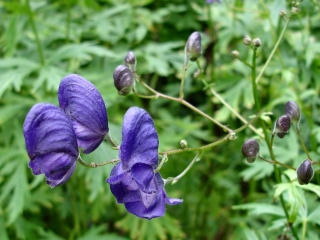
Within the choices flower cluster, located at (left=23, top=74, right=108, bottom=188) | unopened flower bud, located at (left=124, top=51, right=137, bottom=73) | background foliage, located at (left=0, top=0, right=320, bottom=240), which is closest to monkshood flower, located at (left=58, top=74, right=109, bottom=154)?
flower cluster, located at (left=23, top=74, right=108, bottom=188)

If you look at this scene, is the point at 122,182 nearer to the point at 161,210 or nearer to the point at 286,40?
the point at 161,210

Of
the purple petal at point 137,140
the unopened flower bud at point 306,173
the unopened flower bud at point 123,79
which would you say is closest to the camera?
the purple petal at point 137,140

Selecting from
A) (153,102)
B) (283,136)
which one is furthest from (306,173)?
(153,102)

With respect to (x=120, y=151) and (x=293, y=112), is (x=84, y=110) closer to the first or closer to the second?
(x=120, y=151)

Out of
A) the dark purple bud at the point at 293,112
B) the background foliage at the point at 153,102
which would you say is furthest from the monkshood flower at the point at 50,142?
the background foliage at the point at 153,102

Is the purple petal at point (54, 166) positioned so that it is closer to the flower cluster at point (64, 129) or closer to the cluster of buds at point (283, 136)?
the flower cluster at point (64, 129)

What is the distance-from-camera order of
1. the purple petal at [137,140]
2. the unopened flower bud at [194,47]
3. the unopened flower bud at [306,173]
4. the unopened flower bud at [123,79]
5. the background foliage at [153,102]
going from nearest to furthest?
the purple petal at [137,140] → the unopened flower bud at [306,173] → the unopened flower bud at [123,79] → the unopened flower bud at [194,47] → the background foliage at [153,102]
